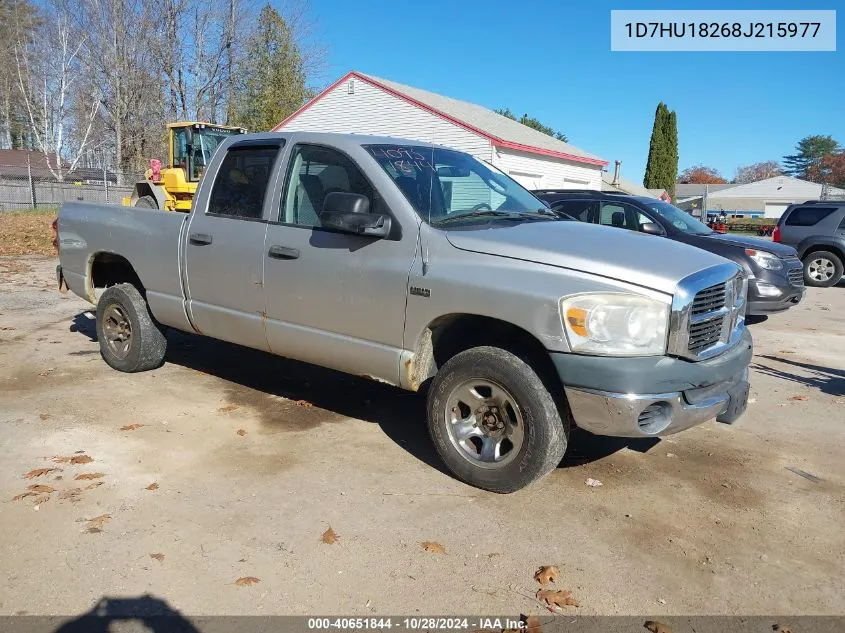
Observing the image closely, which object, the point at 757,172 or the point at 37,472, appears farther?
the point at 757,172

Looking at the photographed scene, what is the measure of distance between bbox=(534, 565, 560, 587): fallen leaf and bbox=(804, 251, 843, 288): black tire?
1411cm

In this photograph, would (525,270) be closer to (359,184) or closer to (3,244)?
(359,184)

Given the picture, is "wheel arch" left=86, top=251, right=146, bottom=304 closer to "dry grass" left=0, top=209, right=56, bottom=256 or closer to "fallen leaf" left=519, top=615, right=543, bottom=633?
"fallen leaf" left=519, top=615, right=543, bottom=633

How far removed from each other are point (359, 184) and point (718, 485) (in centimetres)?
298

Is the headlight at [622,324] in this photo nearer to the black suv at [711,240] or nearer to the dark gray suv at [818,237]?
the black suv at [711,240]

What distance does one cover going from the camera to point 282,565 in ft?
10.5

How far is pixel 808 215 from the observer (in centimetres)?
1492

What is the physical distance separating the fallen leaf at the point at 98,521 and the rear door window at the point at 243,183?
7.47 ft

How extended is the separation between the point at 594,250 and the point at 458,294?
0.80 meters

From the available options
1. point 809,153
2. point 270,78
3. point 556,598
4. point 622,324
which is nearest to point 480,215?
point 622,324

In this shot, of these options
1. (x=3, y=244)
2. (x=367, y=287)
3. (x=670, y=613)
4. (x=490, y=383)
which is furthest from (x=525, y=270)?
(x=3, y=244)

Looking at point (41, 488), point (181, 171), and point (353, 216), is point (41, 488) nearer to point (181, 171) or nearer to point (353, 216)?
point (353, 216)

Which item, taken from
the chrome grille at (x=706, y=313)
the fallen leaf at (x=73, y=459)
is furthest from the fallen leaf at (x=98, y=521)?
the chrome grille at (x=706, y=313)

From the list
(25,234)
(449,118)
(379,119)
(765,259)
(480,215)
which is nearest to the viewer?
(480,215)
